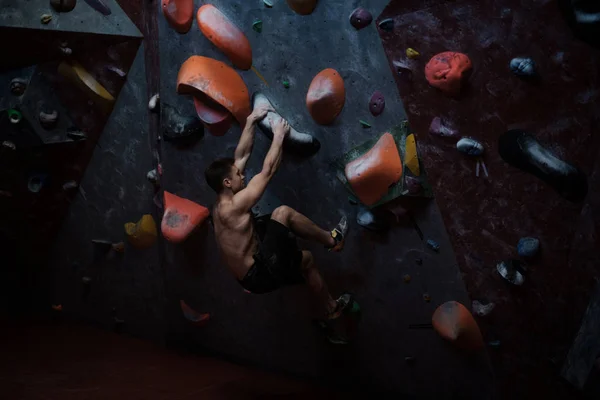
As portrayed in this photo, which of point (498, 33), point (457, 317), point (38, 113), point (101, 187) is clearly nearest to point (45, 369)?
point (101, 187)

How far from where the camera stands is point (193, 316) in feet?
13.4

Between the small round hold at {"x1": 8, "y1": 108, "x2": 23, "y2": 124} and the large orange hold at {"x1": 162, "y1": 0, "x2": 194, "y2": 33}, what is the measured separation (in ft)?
3.96

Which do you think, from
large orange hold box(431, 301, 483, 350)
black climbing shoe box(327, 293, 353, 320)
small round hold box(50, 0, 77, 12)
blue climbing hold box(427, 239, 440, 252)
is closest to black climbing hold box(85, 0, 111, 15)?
small round hold box(50, 0, 77, 12)

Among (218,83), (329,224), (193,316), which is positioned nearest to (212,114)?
(218,83)

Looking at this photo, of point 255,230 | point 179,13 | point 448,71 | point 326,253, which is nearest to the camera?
point 448,71

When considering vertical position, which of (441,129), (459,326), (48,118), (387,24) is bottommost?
(459,326)

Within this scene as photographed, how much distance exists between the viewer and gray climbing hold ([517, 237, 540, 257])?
270cm

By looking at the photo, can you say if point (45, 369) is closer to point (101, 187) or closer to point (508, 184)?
point (101, 187)

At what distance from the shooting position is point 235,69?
3246 millimetres

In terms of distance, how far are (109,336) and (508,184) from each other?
10.0ft

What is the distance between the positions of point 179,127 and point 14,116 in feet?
3.73

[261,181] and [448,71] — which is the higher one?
[448,71]

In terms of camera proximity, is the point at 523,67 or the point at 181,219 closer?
the point at 523,67

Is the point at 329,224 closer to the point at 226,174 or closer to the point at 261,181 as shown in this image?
the point at 261,181
